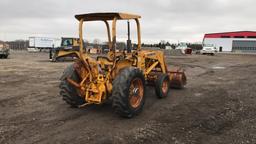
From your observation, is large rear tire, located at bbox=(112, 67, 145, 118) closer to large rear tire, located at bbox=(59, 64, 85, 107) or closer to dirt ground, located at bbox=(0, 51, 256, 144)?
dirt ground, located at bbox=(0, 51, 256, 144)

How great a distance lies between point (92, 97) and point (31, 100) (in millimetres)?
2548

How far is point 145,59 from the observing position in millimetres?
8555

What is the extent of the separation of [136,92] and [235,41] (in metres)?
78.5

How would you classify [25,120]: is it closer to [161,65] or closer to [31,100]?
[31,100]

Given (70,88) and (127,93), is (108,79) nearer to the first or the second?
(127,93)

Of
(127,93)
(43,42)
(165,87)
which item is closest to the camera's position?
(127,93)

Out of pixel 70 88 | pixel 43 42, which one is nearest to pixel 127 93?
pixel 70 88

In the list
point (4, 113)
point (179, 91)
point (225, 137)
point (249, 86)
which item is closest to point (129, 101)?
point (225, 137)

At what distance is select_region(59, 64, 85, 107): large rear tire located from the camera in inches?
276

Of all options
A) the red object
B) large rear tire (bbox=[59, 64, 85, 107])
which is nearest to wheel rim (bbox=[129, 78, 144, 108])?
large rear tire (bbox=[59, 64, 85, 107])

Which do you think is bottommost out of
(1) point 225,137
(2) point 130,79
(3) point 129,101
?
(1) point 225,137

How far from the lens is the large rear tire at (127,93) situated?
6.23 m

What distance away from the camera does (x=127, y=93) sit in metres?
6.28

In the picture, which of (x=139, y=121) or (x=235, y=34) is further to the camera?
(x=235, y=34)
